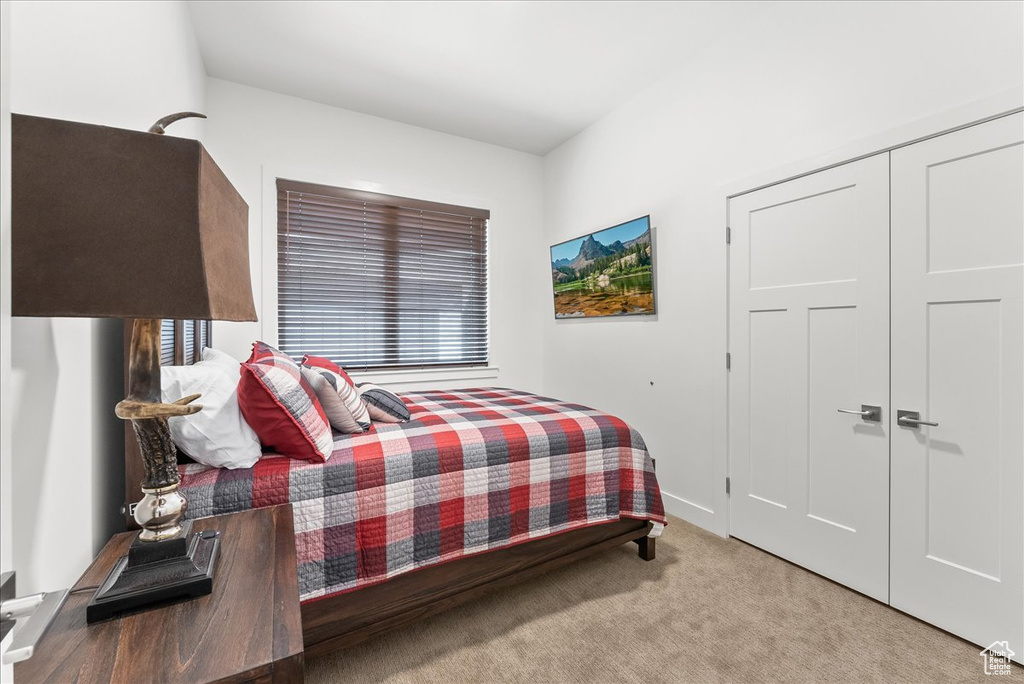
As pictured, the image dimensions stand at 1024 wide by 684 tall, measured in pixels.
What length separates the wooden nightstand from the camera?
2.26ft

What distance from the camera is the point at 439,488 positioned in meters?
1.76

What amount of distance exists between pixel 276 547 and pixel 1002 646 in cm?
247

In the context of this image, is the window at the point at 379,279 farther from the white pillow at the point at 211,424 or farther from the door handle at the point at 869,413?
the door handle at the point at 869,413

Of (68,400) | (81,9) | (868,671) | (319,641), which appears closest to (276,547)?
(68,400)

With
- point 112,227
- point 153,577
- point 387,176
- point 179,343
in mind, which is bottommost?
point 153,577

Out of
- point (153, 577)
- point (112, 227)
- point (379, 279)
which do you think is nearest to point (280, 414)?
point (153, 577)

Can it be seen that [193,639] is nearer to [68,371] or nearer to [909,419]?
[68,371]

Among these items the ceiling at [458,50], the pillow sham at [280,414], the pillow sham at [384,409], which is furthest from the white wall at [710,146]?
the pillow sham at [280,414]

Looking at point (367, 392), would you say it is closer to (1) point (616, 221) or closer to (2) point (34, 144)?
(2) point (34, 144)

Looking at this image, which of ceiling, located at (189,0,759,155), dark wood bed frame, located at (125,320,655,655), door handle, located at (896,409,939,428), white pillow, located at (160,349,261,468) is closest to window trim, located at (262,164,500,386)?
ceiling, located at (189,0,759,155)

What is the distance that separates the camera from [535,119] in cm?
361

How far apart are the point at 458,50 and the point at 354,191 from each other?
129cm

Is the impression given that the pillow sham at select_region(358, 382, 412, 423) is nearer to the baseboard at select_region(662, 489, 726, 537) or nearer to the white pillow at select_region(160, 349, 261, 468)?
the white pillow at select_region(160, 349, 261, 468)

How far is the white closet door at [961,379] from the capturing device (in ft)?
5.31
